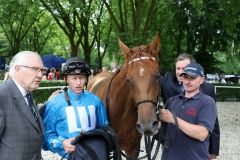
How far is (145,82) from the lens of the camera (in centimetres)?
397

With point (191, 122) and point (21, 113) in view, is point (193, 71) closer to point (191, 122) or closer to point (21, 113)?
point (191, 122)

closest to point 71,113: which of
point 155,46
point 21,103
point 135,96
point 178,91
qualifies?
point 21,103

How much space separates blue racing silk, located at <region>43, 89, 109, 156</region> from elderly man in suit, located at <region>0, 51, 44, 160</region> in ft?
0.90

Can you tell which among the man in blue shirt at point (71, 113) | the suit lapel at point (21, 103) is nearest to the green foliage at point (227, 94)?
the man in blue shirt at point (71, 113)

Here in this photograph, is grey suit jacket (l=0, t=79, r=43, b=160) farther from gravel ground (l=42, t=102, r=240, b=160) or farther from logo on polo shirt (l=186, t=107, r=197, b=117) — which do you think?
gravel ground (l=42, t=102, r=240, b=160)

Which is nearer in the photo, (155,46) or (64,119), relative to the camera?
(64,119)

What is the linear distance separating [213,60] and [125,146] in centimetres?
2552

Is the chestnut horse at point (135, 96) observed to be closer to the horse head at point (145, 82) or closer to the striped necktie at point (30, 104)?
the horse head at point (145, 82)

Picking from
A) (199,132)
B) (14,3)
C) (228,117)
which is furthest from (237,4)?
(199,132)

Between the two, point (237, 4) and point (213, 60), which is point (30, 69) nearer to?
point (237, 4)

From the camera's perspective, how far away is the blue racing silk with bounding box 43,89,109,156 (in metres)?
3.52

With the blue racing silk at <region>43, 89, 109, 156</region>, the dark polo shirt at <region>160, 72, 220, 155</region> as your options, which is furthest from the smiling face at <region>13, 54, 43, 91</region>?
the dark polo shirt at <region>160, 72, 220, 155</region>

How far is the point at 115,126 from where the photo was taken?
4844 millimetres

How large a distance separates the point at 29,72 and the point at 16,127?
0.45 m
